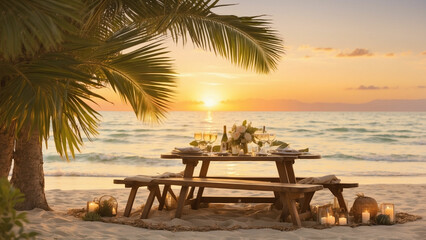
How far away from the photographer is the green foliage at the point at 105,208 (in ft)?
20.4

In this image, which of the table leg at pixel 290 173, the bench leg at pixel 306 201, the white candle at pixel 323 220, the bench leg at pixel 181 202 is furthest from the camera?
the table leg at pixel 290 173

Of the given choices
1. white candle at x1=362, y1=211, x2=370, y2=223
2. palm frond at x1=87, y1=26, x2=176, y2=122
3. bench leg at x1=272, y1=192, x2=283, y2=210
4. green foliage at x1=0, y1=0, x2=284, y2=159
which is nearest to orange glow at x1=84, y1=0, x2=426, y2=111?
green foliage at x1=0, y1=0, x2=284, y2=159

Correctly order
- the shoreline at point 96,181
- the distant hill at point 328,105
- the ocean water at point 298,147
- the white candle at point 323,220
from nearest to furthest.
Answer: the white candle at point 323,220, the shoreline at point 96,181, the ocean water at point 298,147, the distant hill at point 328,105

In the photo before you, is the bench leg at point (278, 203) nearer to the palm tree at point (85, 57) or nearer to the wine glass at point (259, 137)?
the wine glass at point (259, 137)

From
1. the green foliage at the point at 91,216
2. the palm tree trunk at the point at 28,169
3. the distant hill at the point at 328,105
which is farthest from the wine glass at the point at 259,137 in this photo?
the distant hill at the point at 328,105

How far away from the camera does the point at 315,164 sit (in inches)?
677

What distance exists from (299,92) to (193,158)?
21879 mm

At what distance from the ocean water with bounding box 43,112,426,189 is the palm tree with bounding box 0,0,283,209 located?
1034mm

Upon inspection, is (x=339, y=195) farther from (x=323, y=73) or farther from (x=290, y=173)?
(x=323, y=73)

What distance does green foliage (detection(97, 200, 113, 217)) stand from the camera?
6211mm

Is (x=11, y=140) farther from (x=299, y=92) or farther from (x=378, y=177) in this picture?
(x=299, y=92)

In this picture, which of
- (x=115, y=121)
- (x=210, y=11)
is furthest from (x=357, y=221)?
(x=115, y=121)

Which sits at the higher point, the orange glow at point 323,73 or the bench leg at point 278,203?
the orange glow at point 323,73

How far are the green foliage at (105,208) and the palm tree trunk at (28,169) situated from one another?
75 centimetres
